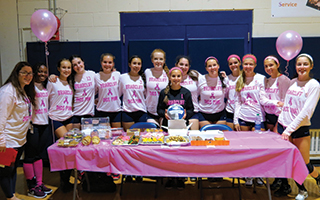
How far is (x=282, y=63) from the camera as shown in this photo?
13.7ft

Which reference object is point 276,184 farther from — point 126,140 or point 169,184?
point 126,140

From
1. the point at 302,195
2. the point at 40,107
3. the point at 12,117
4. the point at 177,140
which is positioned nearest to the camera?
the point at 177,140

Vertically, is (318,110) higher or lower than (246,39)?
lower

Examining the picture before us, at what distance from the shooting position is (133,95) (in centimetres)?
360

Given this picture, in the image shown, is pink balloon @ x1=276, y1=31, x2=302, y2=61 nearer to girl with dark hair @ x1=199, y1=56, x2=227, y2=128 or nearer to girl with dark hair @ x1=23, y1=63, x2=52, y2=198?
girl with dark hair @ x1=199, y1=56, x2=227, y2=128

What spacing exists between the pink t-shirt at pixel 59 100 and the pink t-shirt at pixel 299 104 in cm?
272

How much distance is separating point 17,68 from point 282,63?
3895mm

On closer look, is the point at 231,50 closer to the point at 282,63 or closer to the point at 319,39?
the point at 282,63

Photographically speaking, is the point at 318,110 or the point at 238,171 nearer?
the point at 238,171

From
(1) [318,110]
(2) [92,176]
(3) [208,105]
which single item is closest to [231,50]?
(3) [208,105]

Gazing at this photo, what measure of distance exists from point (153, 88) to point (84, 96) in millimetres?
981

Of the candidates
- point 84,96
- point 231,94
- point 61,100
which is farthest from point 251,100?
point 61,100

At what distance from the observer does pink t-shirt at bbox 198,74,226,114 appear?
3.57m

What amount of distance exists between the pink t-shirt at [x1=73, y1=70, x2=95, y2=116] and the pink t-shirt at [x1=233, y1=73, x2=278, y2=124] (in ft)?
6.73
